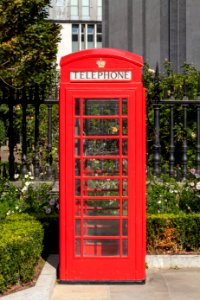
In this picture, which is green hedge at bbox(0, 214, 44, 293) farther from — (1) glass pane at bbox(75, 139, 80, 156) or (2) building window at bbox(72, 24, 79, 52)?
(2) building window at bbox(72, 24, 79, 52)

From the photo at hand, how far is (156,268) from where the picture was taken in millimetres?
7234

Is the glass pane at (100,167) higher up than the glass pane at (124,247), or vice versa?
the glass pane at (100,167)

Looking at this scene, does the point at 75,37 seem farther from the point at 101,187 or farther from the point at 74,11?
the point at 101,187

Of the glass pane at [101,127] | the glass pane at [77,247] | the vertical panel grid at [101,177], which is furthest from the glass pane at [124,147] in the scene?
the glass pane at [77,247]

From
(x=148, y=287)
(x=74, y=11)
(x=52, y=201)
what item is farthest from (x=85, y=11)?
(x=148, y=287)

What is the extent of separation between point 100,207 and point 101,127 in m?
0.91

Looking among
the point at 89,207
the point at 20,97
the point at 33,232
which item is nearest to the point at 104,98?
the point at 89,207

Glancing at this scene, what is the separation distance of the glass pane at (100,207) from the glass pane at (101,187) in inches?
3.6

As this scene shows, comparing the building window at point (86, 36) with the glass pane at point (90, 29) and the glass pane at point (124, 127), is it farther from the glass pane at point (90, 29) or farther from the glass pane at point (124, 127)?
the glass pane at point (124, 127)

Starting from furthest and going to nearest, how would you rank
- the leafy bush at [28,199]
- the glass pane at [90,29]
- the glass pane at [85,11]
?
the glass pane at [90,29], the glass pane at [85,11], the leafy bush at [28,199]

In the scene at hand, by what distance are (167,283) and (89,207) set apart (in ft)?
4.19

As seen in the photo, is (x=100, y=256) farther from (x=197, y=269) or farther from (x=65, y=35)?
(x=65, y=35)

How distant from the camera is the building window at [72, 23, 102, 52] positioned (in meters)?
61.1

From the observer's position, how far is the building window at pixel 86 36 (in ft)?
200
